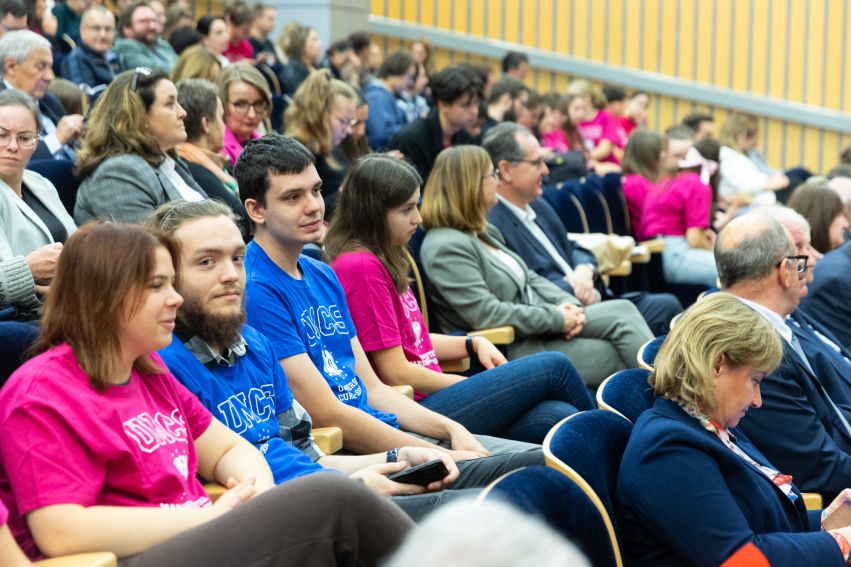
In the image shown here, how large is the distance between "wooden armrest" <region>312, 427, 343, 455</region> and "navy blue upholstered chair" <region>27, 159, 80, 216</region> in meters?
1.29

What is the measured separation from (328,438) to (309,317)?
33cm

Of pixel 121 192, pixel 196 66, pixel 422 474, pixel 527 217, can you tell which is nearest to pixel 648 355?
pixel 422 474

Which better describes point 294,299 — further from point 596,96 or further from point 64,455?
point 596,96

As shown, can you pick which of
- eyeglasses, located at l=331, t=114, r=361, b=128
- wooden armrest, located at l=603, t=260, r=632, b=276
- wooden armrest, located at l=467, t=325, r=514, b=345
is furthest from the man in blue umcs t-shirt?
wooden armrest, located at l=603, t=260, r=632, b=276

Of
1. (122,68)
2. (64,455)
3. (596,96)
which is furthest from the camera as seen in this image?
(596,96)

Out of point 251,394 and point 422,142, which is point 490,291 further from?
point 251,394

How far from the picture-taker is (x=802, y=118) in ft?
31.5

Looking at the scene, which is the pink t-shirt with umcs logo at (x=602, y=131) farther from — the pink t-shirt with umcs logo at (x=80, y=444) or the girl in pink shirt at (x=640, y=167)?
the pink t-shirt with umcs logo at (x=80, y=444)

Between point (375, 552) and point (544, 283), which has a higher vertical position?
point (375, 552)

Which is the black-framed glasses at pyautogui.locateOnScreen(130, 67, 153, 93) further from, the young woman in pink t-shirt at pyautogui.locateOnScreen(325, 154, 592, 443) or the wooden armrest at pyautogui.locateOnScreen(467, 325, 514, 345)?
the wooden armrest at pyautogui.locateOnScreen(467, 325, 514, 345)

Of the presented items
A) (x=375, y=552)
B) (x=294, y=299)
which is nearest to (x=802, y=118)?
(x=294, y=299)

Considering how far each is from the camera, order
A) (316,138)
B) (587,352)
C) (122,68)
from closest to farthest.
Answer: (587,352)
(316,138)
(122,68)

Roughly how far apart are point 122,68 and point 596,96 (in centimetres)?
413

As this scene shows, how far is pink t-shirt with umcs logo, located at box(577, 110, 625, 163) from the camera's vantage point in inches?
335
